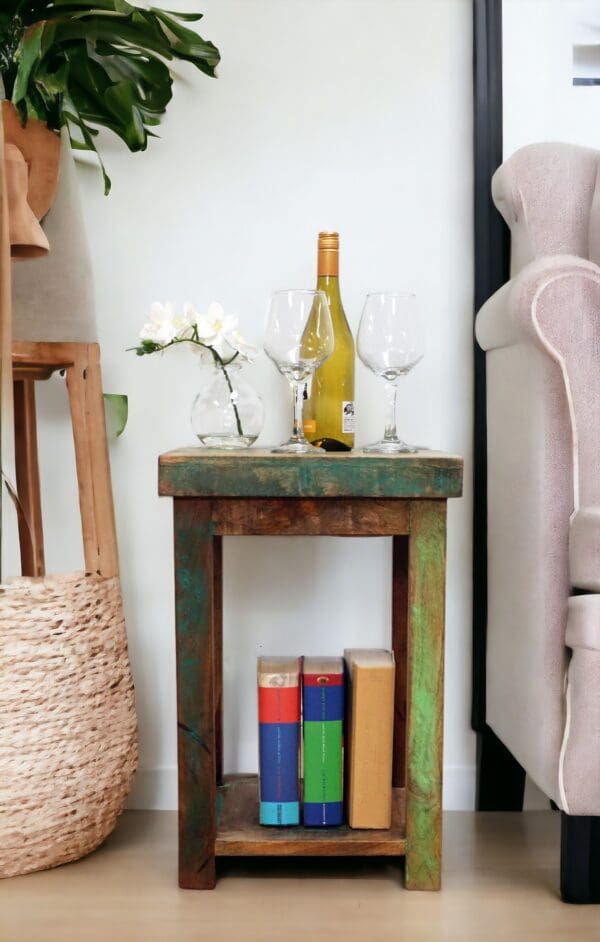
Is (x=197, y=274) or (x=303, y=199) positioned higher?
(x=303, y=199)

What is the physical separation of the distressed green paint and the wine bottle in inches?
8.9

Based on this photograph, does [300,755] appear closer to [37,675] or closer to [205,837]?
[205,837]

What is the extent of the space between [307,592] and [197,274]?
2.04 feet

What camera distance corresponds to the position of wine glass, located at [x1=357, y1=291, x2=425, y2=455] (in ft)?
4.41

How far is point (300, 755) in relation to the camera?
4.35 feet

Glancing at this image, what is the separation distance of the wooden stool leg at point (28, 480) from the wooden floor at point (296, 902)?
49 cm

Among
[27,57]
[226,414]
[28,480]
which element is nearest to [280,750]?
[226,414]

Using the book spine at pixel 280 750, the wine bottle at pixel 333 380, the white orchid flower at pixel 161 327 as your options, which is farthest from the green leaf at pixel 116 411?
the book spine at pixel 280 750

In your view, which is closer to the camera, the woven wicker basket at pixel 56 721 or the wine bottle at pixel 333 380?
the woven wicker basket at pixel 56 721

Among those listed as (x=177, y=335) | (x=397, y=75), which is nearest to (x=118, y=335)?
(x=177, y=335)

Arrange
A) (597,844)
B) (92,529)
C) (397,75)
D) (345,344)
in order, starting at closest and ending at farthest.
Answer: (597,844)
(92,529)
(345,344)
(397,75)

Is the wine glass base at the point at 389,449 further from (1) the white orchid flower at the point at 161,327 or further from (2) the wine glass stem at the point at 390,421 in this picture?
(1) the white orchid flower at the point at 161,327

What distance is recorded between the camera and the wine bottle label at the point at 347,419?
4.68 feet

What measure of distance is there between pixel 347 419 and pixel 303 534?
0.92 feet
